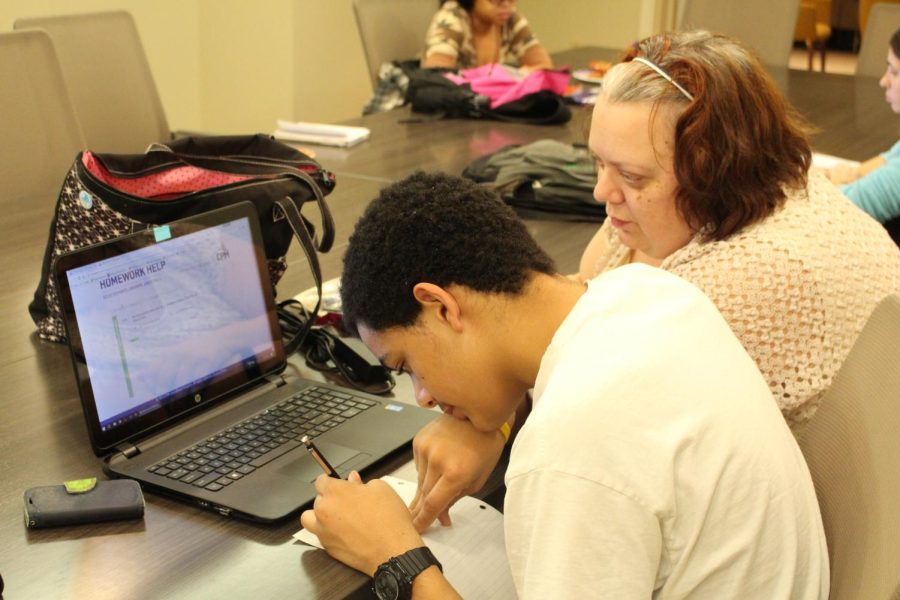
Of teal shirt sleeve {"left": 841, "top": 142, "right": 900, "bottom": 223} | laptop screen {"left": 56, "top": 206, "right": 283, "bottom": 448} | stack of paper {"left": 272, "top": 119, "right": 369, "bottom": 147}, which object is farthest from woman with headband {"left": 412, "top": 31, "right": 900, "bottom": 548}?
stack of paper {"left": 272, "top": 119, "right": 369, "bottom": 147}

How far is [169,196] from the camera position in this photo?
1512 millimetres

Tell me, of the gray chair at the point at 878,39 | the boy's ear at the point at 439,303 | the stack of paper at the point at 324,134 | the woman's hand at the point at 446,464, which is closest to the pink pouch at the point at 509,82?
the stack of paper at the point at 324,134

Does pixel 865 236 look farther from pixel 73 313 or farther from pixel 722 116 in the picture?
pixel 73 313

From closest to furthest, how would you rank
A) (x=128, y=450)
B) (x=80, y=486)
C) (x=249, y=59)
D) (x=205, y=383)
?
(x=80, y=486), (x=128, y=450), (x=205, y=383), (x=249, y=59)

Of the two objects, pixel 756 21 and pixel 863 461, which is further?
pixel 756 21

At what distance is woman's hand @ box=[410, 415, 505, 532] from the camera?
3.78 feet

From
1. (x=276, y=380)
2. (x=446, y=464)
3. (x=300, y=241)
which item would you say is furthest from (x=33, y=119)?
(x=446, y=464)

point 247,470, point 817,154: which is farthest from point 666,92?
point 817,154

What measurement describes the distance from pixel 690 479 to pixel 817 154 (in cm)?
200

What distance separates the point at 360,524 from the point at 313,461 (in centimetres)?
19

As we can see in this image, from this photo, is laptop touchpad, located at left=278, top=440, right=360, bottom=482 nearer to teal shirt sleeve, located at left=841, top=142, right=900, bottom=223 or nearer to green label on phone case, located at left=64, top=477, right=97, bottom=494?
green label on phone case, located at left=64, top=477, right=97, bottom=494

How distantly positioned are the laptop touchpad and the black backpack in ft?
6.19

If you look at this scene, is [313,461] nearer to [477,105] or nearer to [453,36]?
[477,105]

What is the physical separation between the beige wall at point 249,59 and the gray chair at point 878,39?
232 cm
